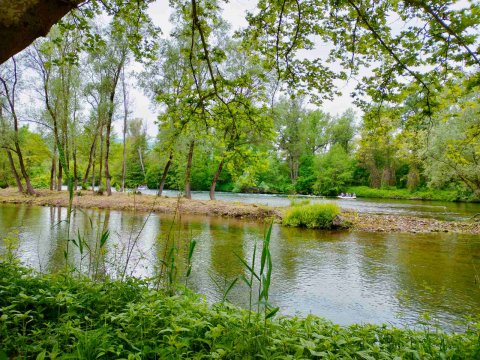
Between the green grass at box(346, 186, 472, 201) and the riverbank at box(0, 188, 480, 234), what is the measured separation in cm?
2357

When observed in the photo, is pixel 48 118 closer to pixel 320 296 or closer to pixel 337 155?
pixel 320 296

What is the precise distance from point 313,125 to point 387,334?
59723mm

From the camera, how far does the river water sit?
17.6ft

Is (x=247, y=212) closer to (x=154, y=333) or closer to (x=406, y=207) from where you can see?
(x=406, y=207)

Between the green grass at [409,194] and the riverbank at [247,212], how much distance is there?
928 inches

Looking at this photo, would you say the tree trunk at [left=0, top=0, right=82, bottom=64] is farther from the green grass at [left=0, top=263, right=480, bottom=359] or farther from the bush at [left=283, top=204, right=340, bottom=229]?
the bush at [left=283, top=204, right=340, bottom=229]

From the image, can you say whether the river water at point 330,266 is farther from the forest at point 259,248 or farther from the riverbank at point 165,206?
the riverbank at point 165,206

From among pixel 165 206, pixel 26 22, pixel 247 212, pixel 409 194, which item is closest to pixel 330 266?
pixel 26 22

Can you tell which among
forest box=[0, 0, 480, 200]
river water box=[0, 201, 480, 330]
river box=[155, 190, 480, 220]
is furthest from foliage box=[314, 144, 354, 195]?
river water box=[0, 201, 480, 330]

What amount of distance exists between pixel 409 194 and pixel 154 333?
46.3 meters

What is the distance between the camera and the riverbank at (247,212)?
1514cm

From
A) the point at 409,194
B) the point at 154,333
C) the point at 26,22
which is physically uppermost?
the point at 26,22

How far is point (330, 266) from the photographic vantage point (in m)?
8.38

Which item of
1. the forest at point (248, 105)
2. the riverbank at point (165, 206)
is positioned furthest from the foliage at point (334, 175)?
the riverbank at point (165, 206)
